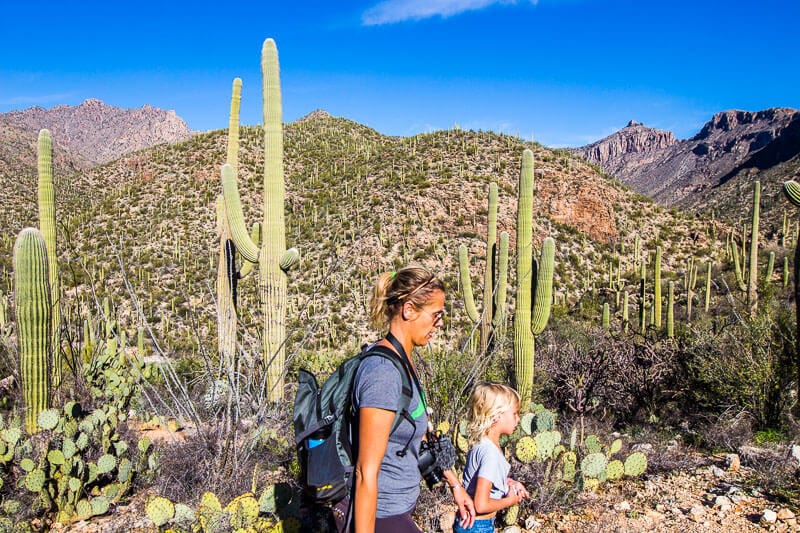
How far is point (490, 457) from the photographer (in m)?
2.74

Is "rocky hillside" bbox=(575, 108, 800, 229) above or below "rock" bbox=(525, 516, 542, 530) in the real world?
above

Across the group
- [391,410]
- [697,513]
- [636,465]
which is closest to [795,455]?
[697,513]

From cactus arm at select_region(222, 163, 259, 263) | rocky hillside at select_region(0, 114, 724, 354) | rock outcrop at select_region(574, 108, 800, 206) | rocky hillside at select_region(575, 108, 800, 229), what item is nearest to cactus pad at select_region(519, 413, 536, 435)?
cactus arm at select_region(222, 163, 259, 263)

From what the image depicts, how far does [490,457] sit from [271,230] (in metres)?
4.74

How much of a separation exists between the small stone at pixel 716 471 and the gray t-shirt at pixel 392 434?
3.79m

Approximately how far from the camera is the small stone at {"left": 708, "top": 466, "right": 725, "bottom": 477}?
4.53m

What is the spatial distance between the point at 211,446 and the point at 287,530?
6.57 feet

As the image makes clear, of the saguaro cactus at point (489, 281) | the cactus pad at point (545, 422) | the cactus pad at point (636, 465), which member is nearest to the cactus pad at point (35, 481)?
the cactus pad at point (545, 422)

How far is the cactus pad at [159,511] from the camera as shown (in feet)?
9.64

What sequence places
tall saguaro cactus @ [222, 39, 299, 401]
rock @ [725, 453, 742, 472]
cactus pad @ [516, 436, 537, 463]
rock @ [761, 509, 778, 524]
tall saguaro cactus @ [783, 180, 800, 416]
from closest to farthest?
1. rock @ [761, 509, 778, 524]
2. cactus pad @ [516, 436, 537, 463]
3. rock @ [725, 453, 742, 472]
4. tall saguaro cactus @ [783, 180, 800, 416]
5. tall saguaro cactus @ [222, 39, 299, 401]

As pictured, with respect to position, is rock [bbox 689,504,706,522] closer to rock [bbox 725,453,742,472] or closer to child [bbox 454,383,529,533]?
rock [bbox 725,453,742,472]

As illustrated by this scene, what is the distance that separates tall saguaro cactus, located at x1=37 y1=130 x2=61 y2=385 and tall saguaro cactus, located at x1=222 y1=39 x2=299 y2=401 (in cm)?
212

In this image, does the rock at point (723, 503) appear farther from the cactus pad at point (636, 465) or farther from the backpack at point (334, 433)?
the backpack at point (334, 433)

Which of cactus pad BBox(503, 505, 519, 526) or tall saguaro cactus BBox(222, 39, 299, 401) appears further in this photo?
tall saguaro cactus BBox(222, 39, 299, 401)
